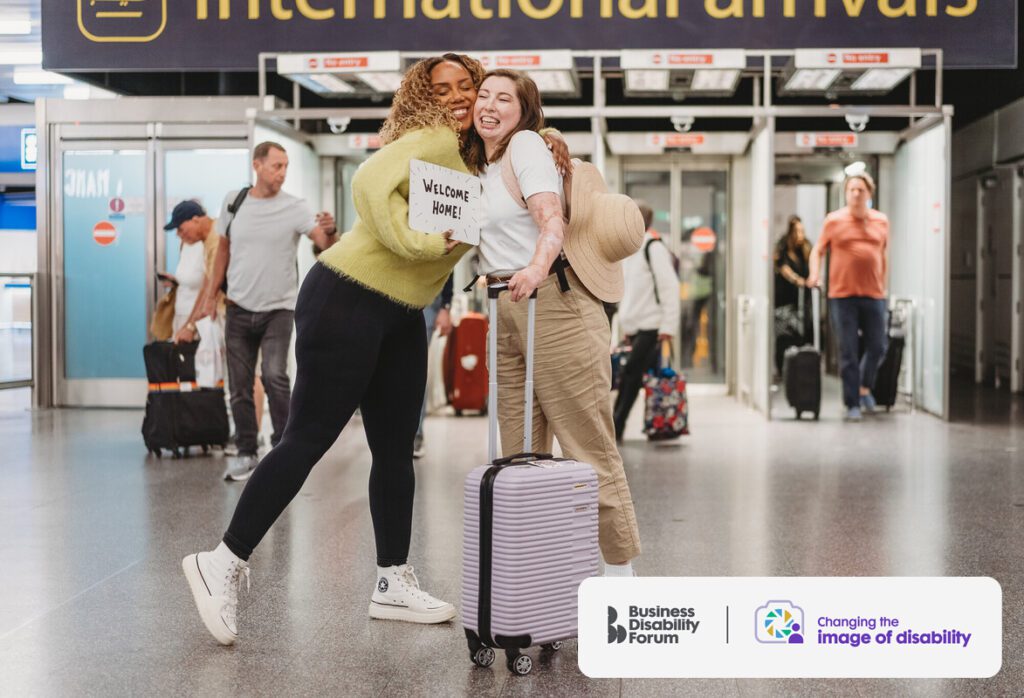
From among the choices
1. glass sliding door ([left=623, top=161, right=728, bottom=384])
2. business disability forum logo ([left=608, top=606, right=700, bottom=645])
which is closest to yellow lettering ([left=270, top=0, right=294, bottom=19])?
business disability forum logo ([left=608, top=606, right=700, bottom=645])

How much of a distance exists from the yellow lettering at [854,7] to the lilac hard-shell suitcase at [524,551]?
16.3 feet

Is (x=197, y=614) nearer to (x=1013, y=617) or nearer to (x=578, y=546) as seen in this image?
(x=578, y=546)

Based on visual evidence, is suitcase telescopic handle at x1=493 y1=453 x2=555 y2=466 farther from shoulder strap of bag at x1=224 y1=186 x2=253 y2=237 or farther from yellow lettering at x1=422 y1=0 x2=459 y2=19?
yellow lettering at x1=422 y1=0 x2=459 y2=19

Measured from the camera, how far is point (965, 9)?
25.0 ft

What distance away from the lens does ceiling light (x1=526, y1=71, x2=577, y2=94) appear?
32.5ft

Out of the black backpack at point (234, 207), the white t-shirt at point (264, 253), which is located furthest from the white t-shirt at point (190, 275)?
the white t-shirt at point (264, 253)

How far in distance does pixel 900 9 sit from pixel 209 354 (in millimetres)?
4704

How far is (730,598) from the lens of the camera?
3238mm

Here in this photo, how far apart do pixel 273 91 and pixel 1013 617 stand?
1461 centimetres

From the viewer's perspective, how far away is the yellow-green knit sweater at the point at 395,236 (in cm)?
351

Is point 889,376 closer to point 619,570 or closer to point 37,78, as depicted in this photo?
point 619,570

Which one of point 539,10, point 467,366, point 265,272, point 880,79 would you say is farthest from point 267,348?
point 880,79

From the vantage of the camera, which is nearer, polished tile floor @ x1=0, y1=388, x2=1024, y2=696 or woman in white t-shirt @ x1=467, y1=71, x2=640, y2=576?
polished tile floor @ x1=0, y1=388, x2=1024, y2=696

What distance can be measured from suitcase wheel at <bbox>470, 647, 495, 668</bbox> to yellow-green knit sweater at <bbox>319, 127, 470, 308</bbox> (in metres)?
0.97
